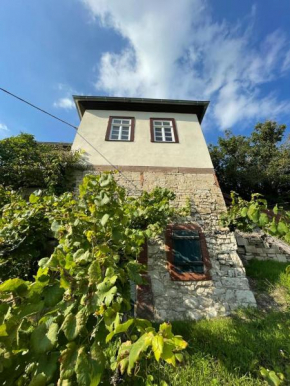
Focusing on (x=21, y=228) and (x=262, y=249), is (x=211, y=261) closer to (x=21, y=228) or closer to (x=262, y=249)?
(x=262, y=249)

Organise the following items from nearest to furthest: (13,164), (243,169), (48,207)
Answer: (48,207), (13,164), (243,169)

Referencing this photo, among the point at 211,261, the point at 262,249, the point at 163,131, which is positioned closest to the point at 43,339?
the point at 211,261

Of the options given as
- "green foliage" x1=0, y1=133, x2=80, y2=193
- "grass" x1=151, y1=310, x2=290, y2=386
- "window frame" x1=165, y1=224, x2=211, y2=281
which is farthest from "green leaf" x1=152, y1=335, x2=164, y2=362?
"green foliage" x1=0, y1=133, x2=80, y2=193

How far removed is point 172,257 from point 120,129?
5.19m

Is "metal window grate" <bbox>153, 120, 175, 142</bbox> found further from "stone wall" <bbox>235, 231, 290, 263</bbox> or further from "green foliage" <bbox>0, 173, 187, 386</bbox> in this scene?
"green foliage" <bbox>0, 173, 187, 386</bbox>

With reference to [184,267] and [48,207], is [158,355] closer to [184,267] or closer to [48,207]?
[48,207]

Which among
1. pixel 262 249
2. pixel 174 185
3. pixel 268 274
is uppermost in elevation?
pixel 174 185

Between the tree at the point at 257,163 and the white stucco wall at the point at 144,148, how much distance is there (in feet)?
15.0

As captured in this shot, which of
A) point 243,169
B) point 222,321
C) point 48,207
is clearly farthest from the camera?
point 243,169

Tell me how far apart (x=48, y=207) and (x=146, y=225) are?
2722mm

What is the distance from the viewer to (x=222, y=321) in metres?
3.94

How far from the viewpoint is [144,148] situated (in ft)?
Answer: 22.7

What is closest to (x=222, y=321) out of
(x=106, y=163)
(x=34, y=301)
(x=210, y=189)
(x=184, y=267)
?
(x=184, y=267)

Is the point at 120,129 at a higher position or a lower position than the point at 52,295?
higher
